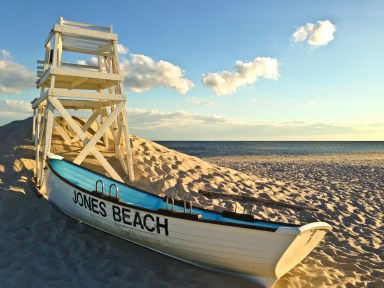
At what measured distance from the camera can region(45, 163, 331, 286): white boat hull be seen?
4496mm

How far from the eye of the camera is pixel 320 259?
6.36 m

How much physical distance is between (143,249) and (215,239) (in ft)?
6.54

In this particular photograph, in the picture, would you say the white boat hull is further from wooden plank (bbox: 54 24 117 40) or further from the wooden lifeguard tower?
wooden plank (bbox: 54 24 117 40)

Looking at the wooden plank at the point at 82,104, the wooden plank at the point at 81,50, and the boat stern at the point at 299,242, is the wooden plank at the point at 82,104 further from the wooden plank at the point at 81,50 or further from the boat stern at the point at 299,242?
the boat stern at the point at 299,242

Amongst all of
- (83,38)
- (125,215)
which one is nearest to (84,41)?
(83,38)

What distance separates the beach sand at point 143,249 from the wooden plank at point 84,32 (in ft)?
12.6

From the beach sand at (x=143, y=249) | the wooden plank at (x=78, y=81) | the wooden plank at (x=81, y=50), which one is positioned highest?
the wooden plank at (x=81, y=50)

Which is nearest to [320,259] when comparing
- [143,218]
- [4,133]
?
[143,218]

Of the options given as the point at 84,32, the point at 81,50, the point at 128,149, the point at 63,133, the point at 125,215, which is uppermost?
the point at 84,32

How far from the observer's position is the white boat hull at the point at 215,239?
450cm

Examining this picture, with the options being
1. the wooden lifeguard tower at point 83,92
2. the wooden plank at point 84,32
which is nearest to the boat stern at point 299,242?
the wooden lifeguard tower at point 83,92

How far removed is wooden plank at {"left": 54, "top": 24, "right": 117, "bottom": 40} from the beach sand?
12.6ft

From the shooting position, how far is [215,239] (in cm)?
484

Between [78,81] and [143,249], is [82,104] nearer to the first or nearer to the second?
[78,81]
